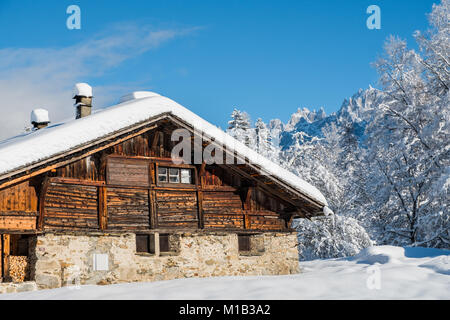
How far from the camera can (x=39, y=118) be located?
21.1 m

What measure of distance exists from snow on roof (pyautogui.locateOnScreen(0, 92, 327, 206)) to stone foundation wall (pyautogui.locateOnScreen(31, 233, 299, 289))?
6.91ft

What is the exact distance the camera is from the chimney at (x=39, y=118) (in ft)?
69.1

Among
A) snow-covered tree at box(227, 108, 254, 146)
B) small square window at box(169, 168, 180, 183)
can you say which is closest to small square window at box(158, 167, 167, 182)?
small square window at box(169, 168, 180, 183)

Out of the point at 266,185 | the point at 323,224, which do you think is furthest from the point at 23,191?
the point at 323,224

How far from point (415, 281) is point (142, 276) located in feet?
22.8

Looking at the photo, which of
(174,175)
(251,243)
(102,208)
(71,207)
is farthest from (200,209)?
(71,207)

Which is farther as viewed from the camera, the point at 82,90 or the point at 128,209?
the point at 82,90

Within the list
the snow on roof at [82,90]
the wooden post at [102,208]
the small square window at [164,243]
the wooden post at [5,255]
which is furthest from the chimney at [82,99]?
the wooden post at [5,255]

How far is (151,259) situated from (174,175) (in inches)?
100

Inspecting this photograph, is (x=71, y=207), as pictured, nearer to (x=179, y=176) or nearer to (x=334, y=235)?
(x=179, y=176)

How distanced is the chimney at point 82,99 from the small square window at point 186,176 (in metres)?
4.27

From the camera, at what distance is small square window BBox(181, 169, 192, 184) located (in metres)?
15.7

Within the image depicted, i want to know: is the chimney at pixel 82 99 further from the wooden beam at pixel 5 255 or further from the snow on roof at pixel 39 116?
the wooden beam at pixel 5 255
